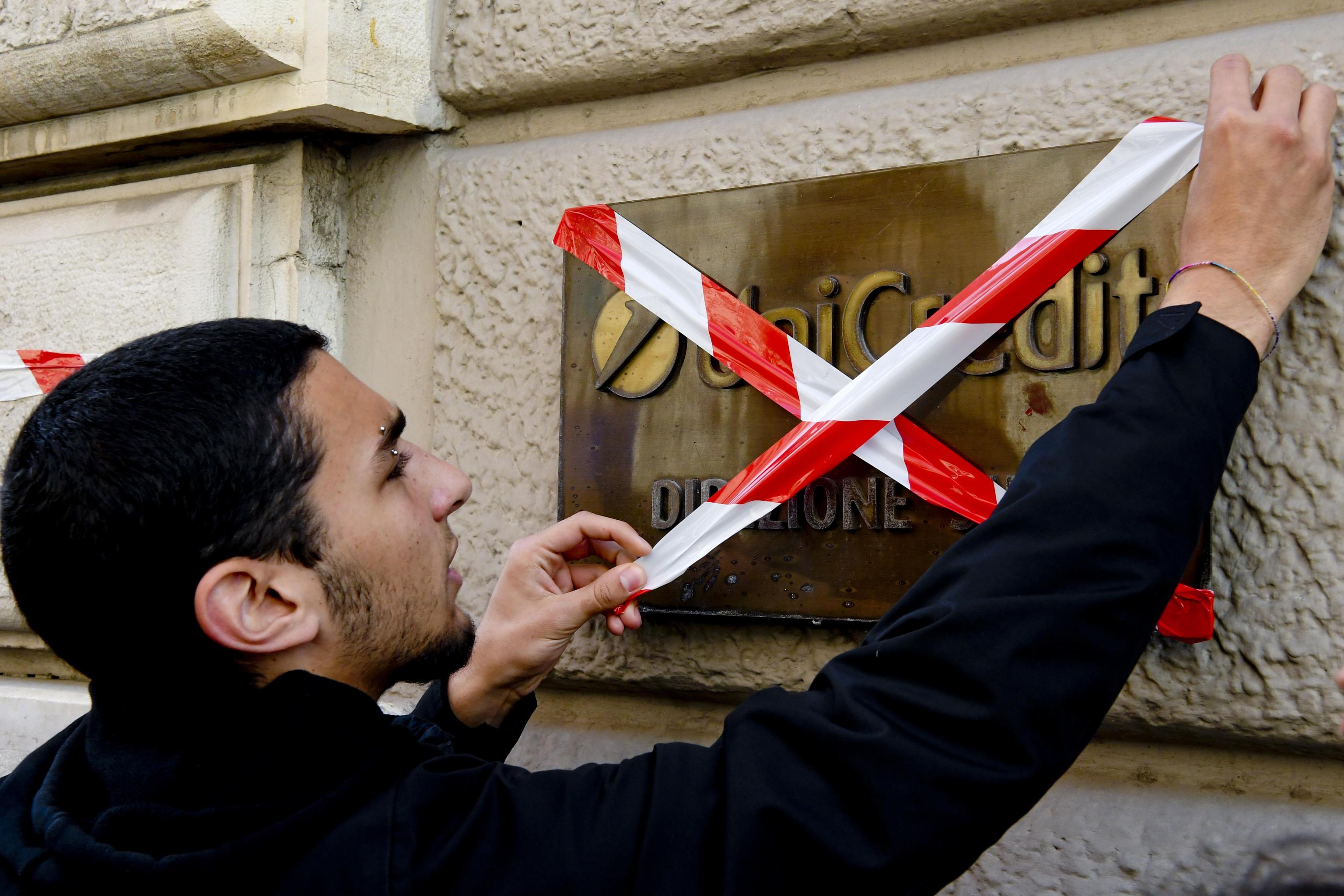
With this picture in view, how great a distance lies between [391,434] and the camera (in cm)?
129

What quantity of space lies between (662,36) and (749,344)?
1.60ft

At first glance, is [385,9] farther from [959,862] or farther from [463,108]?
[959,862]

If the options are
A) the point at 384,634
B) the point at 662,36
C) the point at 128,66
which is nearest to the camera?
the point at 384,634

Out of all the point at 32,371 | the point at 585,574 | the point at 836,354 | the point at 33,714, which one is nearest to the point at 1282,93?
the point at 836,354

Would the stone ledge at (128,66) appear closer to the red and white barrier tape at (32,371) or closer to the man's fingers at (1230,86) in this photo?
the red and white barrier tape at (32,371)

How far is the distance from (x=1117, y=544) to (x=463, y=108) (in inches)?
49.7

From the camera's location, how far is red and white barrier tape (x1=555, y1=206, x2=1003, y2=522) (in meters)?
1.32

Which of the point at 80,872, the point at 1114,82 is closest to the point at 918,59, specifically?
the point at 1114,82

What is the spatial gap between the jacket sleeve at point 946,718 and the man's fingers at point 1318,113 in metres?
0.23

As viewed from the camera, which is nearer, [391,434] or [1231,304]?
[1231,304]

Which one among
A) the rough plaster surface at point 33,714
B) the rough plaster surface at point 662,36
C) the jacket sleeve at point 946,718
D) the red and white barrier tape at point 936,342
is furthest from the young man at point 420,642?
the rough plaster surface at point 33,714

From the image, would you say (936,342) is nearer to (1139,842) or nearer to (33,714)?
(1139,842)

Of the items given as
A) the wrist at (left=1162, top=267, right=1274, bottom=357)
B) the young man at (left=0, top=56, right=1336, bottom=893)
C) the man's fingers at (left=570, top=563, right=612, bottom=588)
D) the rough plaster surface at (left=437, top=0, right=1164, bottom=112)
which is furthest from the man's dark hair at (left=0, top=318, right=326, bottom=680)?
the wrist at (left=1162, top=267, right=1274, bottom=357)

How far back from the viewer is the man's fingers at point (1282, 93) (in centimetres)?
110
